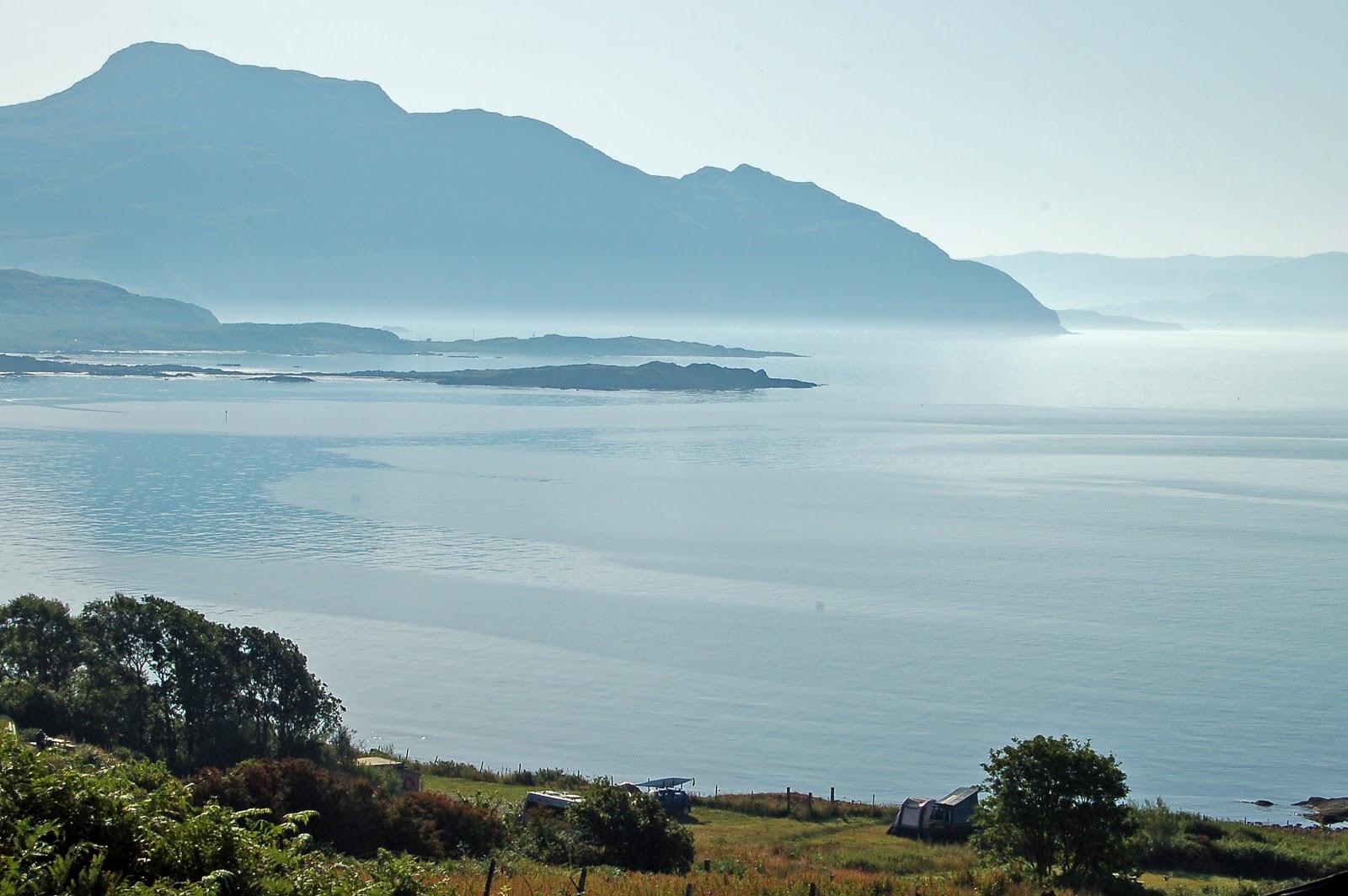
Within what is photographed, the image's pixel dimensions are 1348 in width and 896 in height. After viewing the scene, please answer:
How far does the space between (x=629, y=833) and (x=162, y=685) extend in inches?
464

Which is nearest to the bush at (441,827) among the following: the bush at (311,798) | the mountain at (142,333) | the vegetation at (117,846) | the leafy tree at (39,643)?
the bush at (311,798)

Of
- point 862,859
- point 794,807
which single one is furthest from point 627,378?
point 862,859

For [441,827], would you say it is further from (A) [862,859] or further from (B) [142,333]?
(B) [142,333]

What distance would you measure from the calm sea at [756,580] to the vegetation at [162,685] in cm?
386

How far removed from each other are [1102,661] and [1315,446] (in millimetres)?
57257

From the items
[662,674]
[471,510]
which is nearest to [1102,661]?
[662,674]

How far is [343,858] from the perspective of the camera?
563 inches

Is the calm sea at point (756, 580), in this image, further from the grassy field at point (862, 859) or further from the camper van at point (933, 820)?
the grassy field at point (862, 859)

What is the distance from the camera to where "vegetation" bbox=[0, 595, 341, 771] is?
2345cm

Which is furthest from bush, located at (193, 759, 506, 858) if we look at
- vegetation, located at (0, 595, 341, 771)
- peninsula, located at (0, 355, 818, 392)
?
peninsula, located at (0, 355, 818, 392)

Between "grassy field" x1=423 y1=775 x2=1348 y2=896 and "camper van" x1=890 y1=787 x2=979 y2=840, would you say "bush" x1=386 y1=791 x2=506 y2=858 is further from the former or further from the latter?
"camper van" x1=890 y1=787 x2=979 y2=840

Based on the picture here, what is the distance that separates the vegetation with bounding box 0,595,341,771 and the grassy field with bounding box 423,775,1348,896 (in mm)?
3036

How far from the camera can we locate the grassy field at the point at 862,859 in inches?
498

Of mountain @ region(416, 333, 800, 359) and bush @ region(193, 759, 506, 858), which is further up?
mountain @ region(416, 333, 800, 359)
